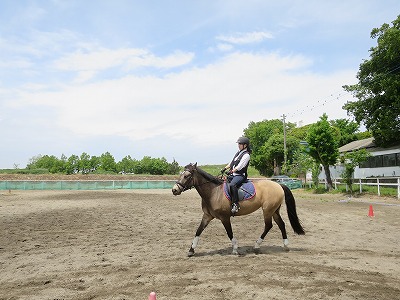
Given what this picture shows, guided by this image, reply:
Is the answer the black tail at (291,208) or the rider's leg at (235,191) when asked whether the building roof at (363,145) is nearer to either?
the black tail at (291,208)

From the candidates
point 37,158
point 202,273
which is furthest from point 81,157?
point 202,273

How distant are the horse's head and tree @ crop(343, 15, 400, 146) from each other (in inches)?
1027

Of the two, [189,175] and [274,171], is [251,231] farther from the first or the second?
[274,171]

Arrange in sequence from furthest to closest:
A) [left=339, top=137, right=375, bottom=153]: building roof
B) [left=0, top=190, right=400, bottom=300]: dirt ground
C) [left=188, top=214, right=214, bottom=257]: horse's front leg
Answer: [left=339, top=137, right=375, bottom=153]: building roof, [left=188, top=214, right=214, bottom=257]: horse's front leg, [left=0, top=190, right=400, bottom=300]: dirt ground

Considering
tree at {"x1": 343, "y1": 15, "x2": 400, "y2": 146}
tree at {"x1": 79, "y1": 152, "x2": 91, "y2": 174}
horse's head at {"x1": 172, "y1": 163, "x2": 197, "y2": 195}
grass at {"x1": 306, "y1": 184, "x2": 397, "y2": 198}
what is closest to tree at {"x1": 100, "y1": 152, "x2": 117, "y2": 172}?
tree at {"x1": 79, "y1": 152, "x2": 91, "y2": 174}

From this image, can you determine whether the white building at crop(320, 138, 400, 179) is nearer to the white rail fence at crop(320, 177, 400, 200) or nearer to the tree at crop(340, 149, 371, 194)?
the white rail fence at crop(320, 177, 400, 200)

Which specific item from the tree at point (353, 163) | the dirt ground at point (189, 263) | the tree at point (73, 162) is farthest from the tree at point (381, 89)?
the tree at point (73, 162)

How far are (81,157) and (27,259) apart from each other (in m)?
83.7

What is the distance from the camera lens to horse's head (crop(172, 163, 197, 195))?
26.4 feet

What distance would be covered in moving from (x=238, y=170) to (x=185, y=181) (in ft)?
4.39

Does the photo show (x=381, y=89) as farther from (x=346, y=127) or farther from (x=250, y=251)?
(x=346, y=127)

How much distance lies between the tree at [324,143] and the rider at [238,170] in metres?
26.1

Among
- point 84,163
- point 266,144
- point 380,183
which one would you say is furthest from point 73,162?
point 380,183

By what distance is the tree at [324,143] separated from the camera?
32.4 meters
